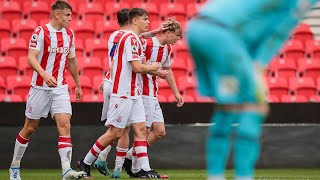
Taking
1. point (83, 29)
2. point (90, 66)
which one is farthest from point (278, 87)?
point (83, 29)

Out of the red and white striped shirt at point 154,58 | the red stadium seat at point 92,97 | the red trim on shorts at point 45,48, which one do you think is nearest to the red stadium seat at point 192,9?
the red stadium seat at point 92,97

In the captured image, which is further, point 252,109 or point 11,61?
point 11,61

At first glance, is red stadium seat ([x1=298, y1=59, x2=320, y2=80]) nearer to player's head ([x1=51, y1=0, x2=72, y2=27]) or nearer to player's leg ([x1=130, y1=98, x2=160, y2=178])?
player's leg ([x1=130, y1=98, x2=160, y2=178])

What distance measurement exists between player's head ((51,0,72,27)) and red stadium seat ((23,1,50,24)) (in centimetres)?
680

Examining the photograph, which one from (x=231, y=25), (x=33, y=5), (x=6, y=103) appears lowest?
(x=6, y=103)

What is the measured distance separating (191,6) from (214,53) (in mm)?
11448

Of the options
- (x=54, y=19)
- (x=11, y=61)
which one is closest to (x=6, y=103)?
(x=11, y=61)

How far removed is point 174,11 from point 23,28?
3.05 m

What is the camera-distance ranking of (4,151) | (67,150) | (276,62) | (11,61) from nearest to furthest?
(67,150) → (4,151) → (11,61) → (276,62)

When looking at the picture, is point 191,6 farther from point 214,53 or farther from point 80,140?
point 214,53

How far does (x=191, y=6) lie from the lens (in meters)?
16.3

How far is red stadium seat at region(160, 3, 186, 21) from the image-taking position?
1591 cm

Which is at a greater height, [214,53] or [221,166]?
[214,53]

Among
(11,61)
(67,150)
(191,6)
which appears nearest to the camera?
(67,150)
